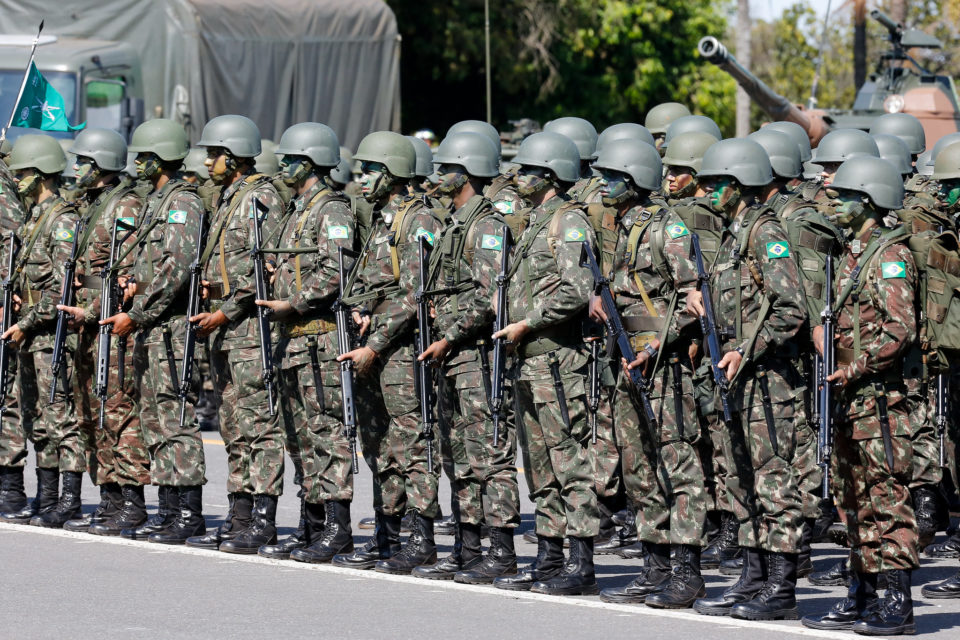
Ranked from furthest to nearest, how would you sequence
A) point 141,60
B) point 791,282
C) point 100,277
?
point 141,60 < point 100,277 < point 791,282

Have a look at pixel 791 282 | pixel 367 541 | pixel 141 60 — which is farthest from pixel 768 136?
pixel 141 60

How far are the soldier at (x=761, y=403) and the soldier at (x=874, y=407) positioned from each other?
0.76 ft

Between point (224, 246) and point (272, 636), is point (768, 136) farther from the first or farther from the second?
point (272, 636)

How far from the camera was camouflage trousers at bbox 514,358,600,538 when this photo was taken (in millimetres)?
8539

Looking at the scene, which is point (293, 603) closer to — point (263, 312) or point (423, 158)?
point (263, 312)

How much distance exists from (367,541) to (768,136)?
316 centimetres

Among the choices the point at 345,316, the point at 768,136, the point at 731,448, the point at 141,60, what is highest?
the point at 141,60

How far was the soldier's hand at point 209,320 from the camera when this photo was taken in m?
9.61

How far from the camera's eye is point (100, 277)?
10.3m

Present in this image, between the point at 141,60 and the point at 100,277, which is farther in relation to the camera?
the point at 141,60

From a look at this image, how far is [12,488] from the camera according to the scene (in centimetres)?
1092

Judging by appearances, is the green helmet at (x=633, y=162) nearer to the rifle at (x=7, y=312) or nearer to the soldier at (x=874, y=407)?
the soldier at (x=874, y=407)

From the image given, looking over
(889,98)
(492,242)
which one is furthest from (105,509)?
(889,98)

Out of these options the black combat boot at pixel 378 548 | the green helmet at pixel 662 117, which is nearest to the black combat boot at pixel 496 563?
the black combat boot at pixel 378 548
